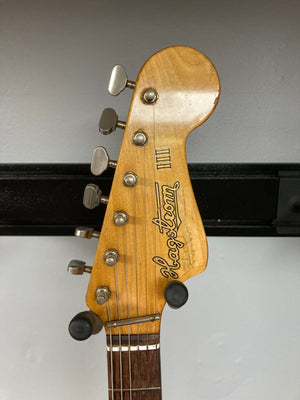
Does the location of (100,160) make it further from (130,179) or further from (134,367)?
(134,367)

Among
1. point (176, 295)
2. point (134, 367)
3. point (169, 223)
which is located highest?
point (169, 223)

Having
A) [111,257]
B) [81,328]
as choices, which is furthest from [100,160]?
[81,328]

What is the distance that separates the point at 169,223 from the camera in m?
0.53

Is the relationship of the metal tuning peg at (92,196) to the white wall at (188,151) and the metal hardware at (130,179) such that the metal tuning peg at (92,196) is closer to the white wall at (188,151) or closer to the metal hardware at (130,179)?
the metal hardware at (130,179)

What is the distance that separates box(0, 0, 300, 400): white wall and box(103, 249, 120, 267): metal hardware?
8.1 inches

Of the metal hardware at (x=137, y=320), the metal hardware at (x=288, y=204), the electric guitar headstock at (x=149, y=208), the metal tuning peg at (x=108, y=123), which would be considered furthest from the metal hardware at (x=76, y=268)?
the metal hardware at (x=288, y=204)

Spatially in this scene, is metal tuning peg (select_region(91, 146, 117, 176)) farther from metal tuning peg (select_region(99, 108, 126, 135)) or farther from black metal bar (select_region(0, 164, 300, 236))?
black metal bar (select_region(0, 164, 300, 236))

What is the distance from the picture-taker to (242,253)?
735 millimetres

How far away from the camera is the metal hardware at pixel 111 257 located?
1.76 ft

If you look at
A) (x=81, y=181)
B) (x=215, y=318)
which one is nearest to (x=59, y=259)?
(x=81, y=181)

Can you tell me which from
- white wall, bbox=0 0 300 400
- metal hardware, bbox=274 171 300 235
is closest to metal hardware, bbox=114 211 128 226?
white wall, bbox=0 0 300 400

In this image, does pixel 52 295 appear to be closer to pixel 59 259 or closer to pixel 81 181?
pixel 59 259

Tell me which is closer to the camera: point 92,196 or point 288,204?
point 92,196

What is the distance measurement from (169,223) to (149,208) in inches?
1.6
